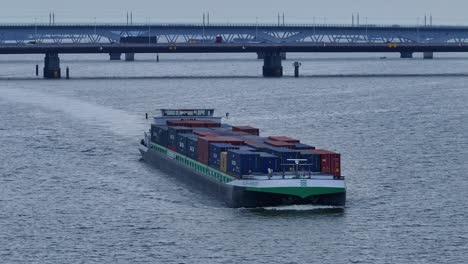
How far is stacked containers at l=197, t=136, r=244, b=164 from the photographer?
80312 millimetres

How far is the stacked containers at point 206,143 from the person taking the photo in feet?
263

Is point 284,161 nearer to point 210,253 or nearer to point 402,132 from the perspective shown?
point 210,253

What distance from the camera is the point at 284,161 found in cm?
7275

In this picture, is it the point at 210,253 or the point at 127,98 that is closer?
the point at 210,253

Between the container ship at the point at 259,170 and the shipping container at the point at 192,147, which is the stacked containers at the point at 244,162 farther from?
the shipping container at the point at 192,147

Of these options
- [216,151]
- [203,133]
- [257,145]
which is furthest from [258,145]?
[203,133]

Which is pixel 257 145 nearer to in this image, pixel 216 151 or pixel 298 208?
pixel 216 151

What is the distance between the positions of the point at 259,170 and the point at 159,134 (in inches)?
1037

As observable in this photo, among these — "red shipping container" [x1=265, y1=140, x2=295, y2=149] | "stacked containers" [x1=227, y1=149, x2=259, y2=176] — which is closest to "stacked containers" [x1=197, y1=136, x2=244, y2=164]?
"red shipping container" [x1=265, y1=140, x2=295, y2=149]

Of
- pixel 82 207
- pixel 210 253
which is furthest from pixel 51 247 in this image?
pixel 82 207

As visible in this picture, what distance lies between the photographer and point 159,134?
3829 inches

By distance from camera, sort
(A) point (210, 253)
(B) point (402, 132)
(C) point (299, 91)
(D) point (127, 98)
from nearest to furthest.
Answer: (A) point (210, 253) < (B) point (402, 132) < (D) point (127, 98) < (C) point (299, 91)

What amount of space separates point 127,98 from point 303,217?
107 m

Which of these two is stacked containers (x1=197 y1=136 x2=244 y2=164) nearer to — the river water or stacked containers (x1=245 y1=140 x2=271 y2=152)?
stacked containers (x1=245 y1=140 x2=271 y2=152)
